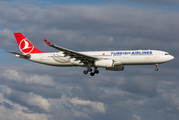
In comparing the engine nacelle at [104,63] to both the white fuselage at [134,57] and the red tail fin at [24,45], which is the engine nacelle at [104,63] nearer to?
the white fuselage at [134,57]

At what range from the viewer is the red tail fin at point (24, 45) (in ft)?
199

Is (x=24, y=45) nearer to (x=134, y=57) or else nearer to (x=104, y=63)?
(x=104, y=63)

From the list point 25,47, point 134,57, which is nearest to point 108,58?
point 134,57

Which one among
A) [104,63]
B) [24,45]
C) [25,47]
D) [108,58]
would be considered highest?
[24,45]

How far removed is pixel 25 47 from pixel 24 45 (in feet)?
1.92

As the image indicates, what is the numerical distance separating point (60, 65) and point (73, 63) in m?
3.48

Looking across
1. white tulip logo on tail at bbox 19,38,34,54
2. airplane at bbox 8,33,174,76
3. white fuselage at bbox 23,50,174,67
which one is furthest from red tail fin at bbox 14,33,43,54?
white fuselage at bbox 23,50,174,67

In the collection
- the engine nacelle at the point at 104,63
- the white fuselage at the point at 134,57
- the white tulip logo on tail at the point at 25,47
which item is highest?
the white tulip logo on tail at the point at 25,47

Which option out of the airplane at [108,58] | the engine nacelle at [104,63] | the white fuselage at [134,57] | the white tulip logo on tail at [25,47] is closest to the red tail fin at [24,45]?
the white tulip logo on tail at [25,47]

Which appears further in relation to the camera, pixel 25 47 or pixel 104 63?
pixel 25 47

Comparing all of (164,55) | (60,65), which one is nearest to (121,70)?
(164,55)

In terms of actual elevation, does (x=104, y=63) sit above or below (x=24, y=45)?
below

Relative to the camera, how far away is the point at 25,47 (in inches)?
2411

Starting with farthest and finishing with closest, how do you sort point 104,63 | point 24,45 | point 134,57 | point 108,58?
point 24,45 → point 108,58 → point 134,57 → point 104,63
